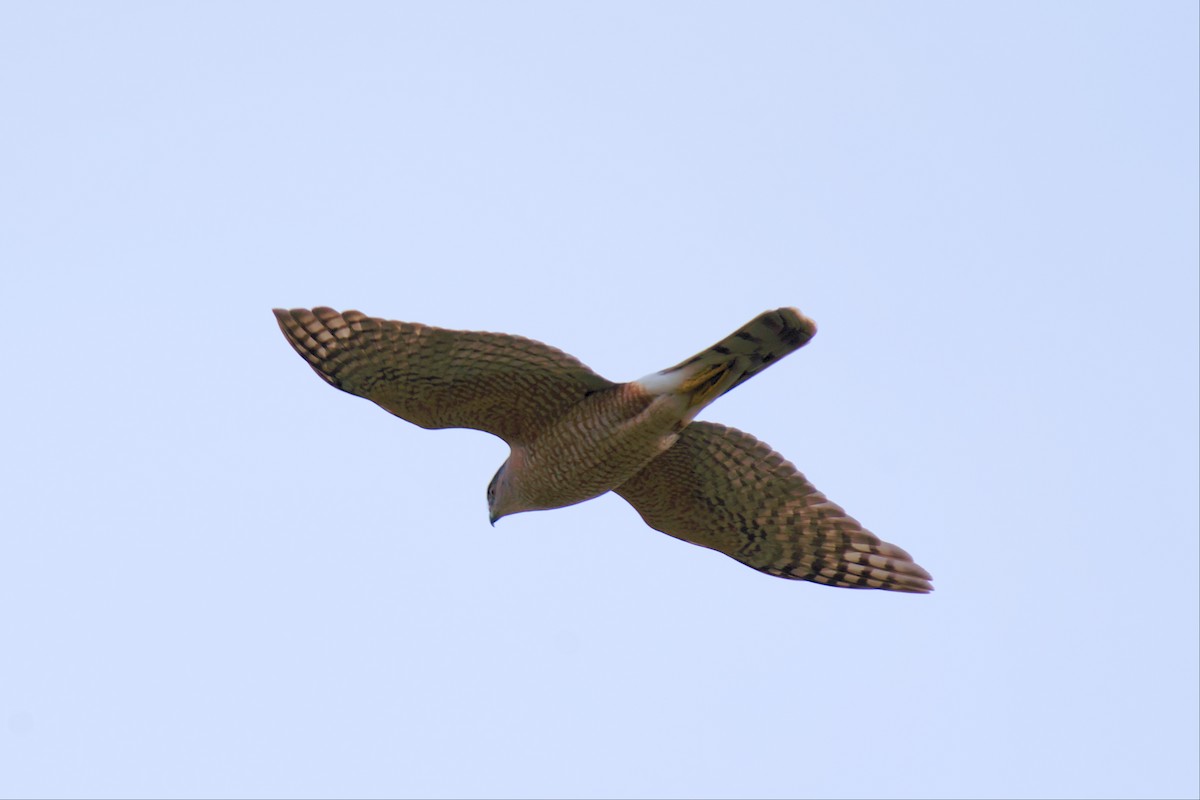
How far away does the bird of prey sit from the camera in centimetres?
1237

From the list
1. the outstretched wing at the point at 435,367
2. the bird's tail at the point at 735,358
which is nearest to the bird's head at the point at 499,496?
the outstretched wing at the point at 435,367

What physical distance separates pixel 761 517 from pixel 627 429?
6.61 feet

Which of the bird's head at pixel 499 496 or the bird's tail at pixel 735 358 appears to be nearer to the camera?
the bird's tail at pixel 735 358

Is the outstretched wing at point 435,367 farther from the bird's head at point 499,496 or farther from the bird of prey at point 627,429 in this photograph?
the bird's head at point 499,496

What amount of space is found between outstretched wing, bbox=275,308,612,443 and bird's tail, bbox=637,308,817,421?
0.60 meters

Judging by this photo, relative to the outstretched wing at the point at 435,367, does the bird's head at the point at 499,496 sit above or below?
below

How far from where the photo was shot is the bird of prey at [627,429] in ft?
40.6

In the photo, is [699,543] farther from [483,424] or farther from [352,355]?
[352,355]

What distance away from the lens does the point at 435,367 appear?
12500mm

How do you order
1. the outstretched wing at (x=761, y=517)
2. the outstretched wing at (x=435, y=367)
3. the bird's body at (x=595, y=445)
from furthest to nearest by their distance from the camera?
the outstretched wing at (x=761, y=517) → the bird's body at (x=595, y=445) → the outstretched wing at (x=435, y=367)

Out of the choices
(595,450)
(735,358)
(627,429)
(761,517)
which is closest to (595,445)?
(595,450)

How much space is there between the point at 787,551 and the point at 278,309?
4803 mm

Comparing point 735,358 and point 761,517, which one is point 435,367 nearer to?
point 735,358

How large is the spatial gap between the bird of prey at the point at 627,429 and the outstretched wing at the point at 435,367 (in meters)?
0.01
